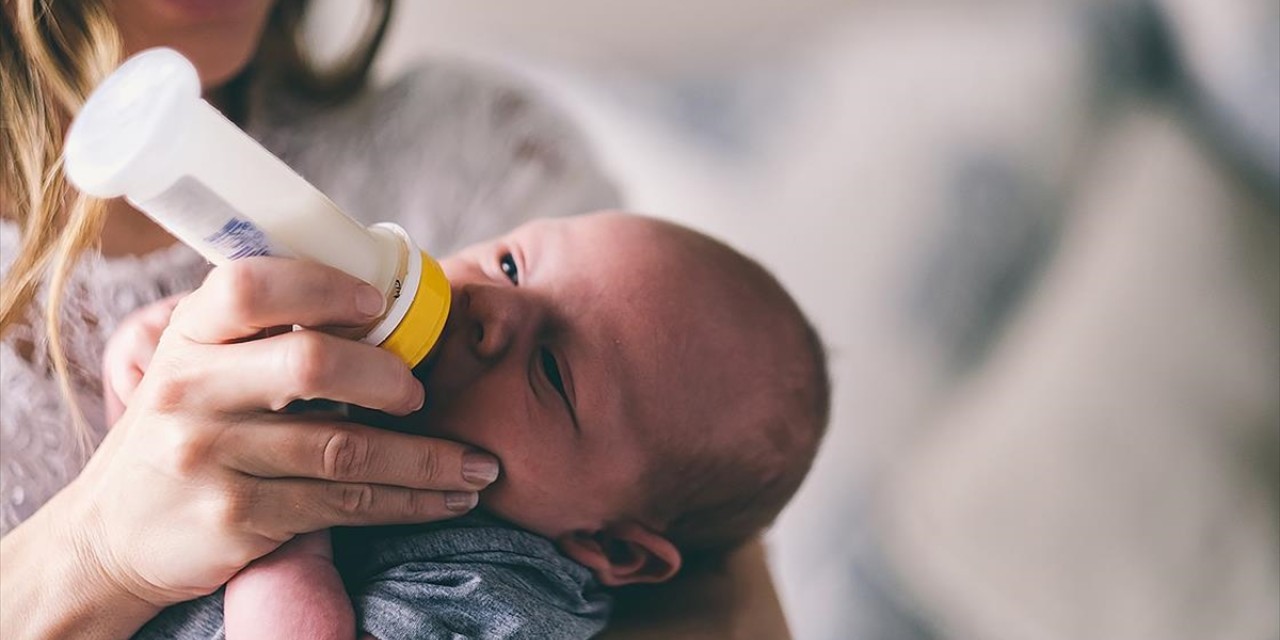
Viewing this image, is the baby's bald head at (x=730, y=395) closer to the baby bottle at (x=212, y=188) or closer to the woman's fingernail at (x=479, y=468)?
the woman's fingernail at (x=479, y=468)

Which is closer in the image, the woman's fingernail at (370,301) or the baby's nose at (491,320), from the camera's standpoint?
the woman's fingernail at (370,301)

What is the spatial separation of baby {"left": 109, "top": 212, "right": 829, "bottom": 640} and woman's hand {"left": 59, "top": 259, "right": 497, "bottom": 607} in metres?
0.04

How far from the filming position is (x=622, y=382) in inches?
31.6

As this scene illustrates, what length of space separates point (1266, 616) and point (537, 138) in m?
0.90

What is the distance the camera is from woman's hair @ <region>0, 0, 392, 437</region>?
838 millimetres

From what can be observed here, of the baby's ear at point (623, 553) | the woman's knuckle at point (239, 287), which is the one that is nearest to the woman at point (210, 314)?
the woman's knuckle at point (239, 287)

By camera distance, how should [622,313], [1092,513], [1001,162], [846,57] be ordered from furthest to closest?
[846,57], [1001,162], [1092,513], [622,313]

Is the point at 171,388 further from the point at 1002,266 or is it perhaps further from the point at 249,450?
the point at 1002,266

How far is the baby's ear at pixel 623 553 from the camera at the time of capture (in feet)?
2.78

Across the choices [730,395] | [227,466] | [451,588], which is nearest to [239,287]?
[227,466]

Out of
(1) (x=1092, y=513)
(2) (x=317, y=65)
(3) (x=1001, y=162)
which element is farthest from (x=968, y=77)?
(2) (x=317, y=65)

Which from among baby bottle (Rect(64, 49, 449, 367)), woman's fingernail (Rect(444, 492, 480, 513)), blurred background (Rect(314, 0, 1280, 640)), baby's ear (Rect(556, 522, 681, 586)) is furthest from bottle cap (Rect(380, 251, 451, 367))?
blurred background (Rect(314, 0, 1280, 640))

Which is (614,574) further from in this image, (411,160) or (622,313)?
(411,160)

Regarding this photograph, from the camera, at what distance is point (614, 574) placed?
86 centimetres
